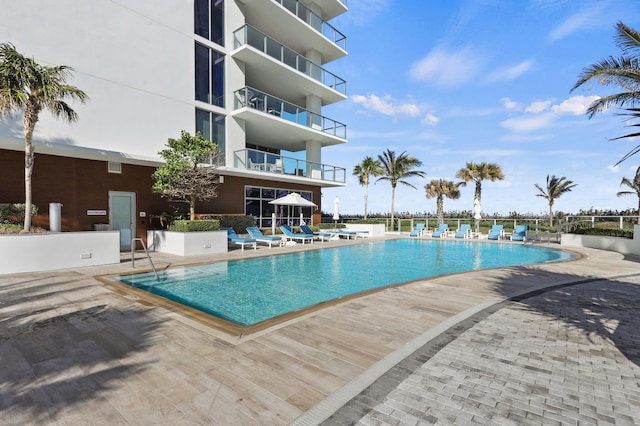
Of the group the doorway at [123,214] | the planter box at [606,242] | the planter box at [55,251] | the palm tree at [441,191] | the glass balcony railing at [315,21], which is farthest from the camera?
the palm tree at [441,191]

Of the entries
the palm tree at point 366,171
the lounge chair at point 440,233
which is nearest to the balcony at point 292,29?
the palm tree at point 366,171

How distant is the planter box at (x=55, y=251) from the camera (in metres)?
7.27

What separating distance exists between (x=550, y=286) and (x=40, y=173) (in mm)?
→ 15611

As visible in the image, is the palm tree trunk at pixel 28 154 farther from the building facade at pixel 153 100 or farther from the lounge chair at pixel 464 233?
the lounge chair at pixel 464 233

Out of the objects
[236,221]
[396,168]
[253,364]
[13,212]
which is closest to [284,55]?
[236,221]

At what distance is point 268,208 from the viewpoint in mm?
18656

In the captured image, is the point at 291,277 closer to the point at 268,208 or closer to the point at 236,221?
the point at 236,221

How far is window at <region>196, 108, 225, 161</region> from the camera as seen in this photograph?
14.7 metres

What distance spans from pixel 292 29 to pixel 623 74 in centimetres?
1561

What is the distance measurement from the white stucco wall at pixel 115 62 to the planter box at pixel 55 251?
4.10 metres

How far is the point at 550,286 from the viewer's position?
6363 millimetres

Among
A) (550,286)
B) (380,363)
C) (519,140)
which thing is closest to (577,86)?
(550,286)

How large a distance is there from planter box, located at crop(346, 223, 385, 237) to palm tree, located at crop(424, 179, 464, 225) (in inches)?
329

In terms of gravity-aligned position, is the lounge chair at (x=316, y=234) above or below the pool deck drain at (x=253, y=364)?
above
